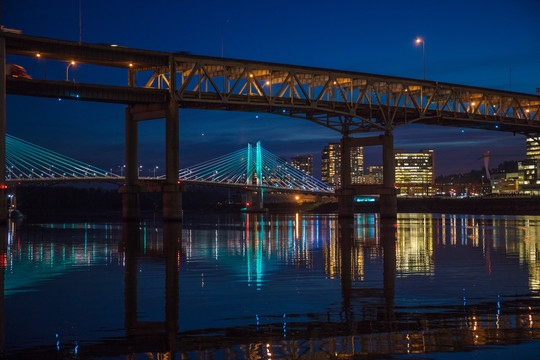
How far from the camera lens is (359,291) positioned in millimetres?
18203

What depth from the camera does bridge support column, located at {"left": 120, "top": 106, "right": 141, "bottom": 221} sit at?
76.4m

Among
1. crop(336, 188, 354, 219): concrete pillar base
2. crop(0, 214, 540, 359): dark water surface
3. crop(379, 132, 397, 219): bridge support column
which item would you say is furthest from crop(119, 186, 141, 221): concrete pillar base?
crop(0, 214, 540, 359): dark water surface

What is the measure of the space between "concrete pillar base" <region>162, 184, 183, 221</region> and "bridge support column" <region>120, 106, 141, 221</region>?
928 cm

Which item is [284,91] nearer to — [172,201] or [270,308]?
[172,201]

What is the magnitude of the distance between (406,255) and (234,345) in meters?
20.3

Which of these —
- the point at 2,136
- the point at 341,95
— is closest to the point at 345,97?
the point at 341,95

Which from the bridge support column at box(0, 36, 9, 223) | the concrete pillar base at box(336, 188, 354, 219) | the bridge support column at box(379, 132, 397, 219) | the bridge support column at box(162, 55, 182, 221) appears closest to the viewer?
the bridge support column at box(0, 36, 9, 223)

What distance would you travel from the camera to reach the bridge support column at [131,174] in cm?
7644

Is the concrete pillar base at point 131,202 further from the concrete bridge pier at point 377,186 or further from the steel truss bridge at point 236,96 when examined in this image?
the concrete bridge pier at point 377,186

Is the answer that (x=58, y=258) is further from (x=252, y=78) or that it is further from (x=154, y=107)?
(x=252, y=78)

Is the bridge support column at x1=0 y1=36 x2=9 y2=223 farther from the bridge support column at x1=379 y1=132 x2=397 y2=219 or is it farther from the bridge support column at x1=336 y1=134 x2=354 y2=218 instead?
the bridge support column at x1=379 y1=132 x2=397 y2=219

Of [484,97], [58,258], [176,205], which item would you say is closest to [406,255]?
[58,258]

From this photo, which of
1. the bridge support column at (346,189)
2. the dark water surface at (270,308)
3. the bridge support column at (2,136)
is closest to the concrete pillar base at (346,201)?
the bridge support column at (346,189)

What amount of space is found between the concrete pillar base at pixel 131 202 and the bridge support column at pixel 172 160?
29.4 feet
